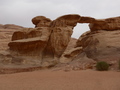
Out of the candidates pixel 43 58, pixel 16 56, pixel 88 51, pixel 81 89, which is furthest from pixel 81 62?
pixel 81 89

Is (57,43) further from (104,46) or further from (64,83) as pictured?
(64,83)

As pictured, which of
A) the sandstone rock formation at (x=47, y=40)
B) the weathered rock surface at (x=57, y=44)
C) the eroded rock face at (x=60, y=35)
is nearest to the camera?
the weathered rock surface at (x=57, y=44)

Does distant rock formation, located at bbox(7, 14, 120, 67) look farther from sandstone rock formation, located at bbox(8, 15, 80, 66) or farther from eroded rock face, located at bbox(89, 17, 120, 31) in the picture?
eroded rock face, located at bbox(89, 17, 120, 31)

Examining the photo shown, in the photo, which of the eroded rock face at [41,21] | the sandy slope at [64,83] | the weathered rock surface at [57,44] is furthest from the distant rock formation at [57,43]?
the sandy slope at [64,83]

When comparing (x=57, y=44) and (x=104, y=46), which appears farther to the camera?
(x=57, y=44)

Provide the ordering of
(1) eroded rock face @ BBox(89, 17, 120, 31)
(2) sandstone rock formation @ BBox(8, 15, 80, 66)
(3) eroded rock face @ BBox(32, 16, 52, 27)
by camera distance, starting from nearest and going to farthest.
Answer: (2) sandstone rock formation @ BBox(8, 15, 80, 66) < (1) eroded rock face @ BBox(89, 17, 120, 31) < (3) eroded rock face @ BBox(32, 16, 52, 27)

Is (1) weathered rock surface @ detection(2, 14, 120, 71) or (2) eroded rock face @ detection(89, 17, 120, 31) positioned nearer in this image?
(1) weathered rock surface @ detection(2, 14, 120, 71)

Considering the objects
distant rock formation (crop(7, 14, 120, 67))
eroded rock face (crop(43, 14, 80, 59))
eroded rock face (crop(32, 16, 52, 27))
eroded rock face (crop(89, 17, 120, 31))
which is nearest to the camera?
distant rock formation (crop(7, 14, 120, 67))

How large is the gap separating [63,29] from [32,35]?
3.05 meters

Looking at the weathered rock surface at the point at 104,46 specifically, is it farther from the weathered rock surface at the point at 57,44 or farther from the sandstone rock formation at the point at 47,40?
the sandstone rock formation at the point at 47,40

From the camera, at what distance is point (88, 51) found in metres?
16.2

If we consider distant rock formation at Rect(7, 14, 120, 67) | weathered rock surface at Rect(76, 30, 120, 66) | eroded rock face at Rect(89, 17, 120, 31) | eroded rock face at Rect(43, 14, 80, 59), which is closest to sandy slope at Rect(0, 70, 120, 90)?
weathered rock surface at Rect(76, 30, 120, 66)

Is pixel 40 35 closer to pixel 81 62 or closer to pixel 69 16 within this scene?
pixel 69 16

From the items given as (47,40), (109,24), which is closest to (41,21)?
(47,40)
